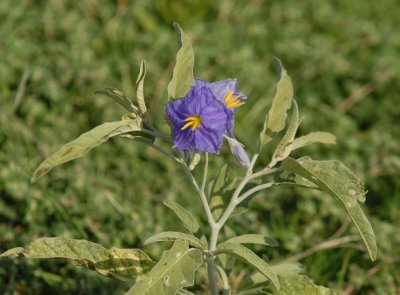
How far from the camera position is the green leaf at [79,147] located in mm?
1482

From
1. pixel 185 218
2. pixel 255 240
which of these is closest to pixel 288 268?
pixel 255 240

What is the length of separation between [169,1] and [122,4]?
10.8 inches

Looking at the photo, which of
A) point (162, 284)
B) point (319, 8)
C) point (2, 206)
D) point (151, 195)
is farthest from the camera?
point (319, 8)

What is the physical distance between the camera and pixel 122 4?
3.93 metres

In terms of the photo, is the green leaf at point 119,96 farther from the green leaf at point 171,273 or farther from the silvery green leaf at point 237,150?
the green leaf at point 171,273

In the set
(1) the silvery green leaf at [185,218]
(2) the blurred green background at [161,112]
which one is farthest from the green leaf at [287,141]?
(2) the blurred green background at [161,112]

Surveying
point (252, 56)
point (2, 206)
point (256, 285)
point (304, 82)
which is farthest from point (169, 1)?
point (256, 285)

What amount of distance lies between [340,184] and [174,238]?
43 centimetres

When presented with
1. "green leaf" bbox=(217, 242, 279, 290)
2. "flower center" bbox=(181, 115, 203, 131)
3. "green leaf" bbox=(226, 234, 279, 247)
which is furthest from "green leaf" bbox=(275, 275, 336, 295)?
"flower center" bbox=(181, 115, 203, 131)

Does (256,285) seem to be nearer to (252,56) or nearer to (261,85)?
(261,85)

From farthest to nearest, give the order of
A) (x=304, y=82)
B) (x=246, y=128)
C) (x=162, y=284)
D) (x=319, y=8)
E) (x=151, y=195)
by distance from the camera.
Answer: (x=319, y=8) < (x=304, y=82) < (x=246, y=128) < (x=151, y=195) < (x=162, y=284)

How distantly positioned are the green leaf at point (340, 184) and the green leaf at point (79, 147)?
0.46 metres

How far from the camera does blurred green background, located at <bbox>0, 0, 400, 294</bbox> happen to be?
2.64 meters

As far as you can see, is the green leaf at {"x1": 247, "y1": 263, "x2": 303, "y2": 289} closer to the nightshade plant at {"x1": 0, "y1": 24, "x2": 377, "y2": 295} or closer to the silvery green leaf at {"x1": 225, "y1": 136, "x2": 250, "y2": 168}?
the nightshade plant at {"x1": 0, "y1": 24, "x2": 377, "y2": 295}
